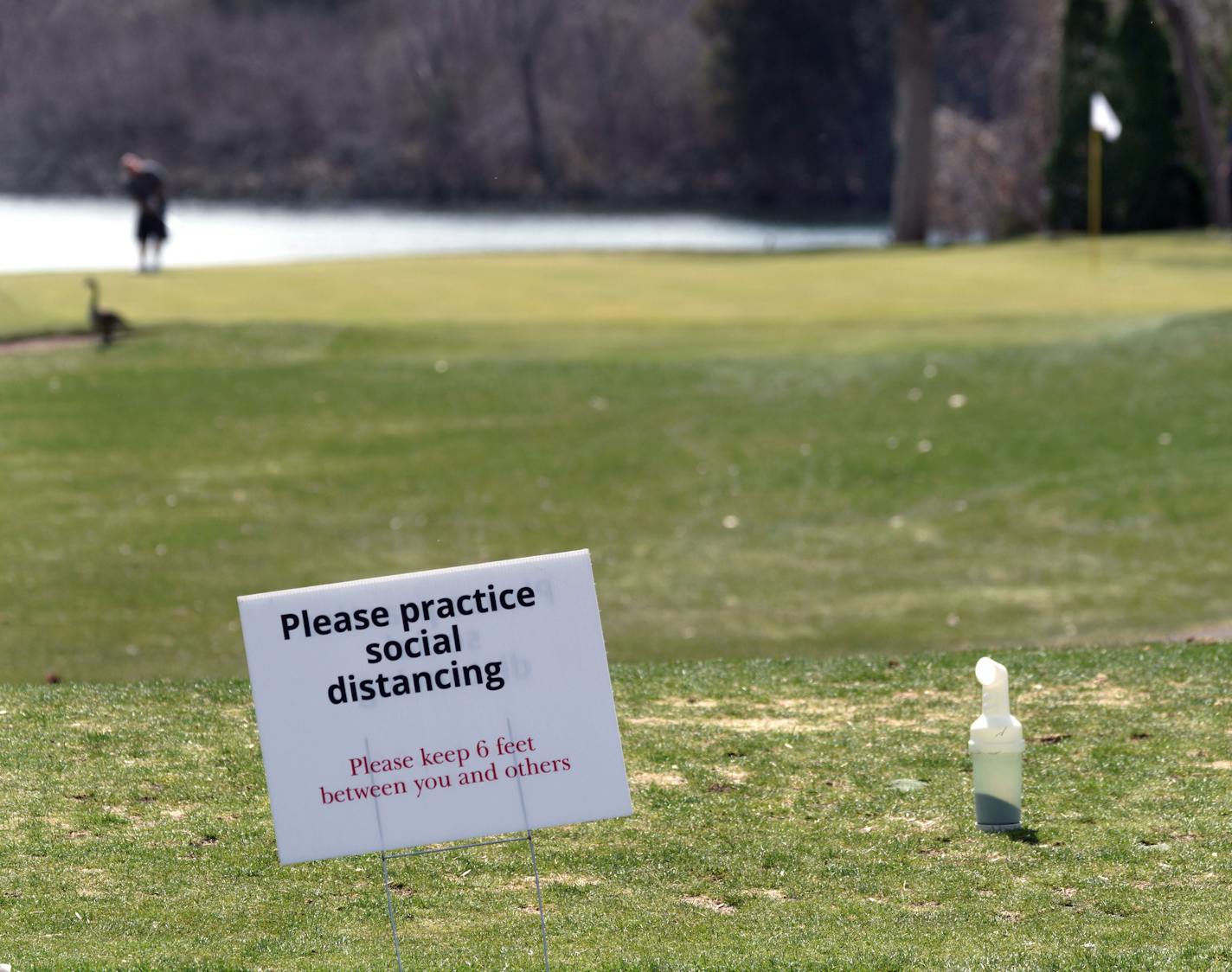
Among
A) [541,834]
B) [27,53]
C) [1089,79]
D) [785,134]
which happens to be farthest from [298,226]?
[541,834]

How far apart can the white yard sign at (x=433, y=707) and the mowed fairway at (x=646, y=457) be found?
6.70m

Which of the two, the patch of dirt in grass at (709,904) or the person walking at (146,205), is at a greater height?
the person walking at (146,205)

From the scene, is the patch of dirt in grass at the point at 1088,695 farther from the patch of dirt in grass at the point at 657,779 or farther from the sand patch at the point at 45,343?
the sand patch at the point at 45,343

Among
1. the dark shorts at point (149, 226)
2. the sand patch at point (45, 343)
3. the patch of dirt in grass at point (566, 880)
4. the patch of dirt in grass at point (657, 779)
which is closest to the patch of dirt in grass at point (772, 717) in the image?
the patch of dirt in grass at point (657, 779)

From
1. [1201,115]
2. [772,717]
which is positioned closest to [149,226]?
[1201,115]

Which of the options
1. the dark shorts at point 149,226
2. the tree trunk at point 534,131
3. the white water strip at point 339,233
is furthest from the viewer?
the tree trunk at point 534,131

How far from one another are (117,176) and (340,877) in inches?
3392

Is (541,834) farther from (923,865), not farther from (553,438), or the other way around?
(553,438)

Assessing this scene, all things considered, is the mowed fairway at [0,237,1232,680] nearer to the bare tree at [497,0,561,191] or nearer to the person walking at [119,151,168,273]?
the person walking at [119,151,168,273]

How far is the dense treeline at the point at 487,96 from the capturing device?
2953 inches

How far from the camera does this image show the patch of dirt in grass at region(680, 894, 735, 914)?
6.48 metres

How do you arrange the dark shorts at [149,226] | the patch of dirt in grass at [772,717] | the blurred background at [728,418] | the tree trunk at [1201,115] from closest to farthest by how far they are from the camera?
1. the patch of dirt in grass at [772,717]
2. the blurred background at [728,418]
3. the dark shorts at [149,226]
4. the tree trunk at [1201,115]

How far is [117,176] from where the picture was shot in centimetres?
8869

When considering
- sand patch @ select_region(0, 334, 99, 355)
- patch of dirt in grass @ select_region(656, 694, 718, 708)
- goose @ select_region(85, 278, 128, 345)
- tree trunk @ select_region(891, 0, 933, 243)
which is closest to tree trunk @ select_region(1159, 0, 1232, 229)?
tree trunk @ select_region(891, 0, 933, 243)
